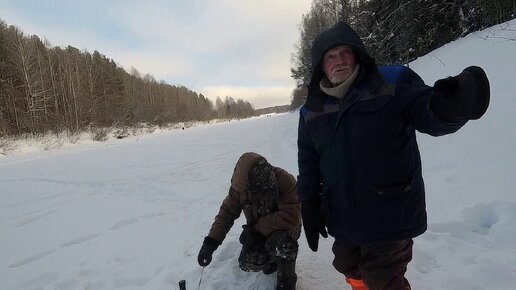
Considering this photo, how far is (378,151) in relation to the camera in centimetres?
152

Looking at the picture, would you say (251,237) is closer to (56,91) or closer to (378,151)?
(378,151)

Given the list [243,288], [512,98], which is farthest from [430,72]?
[243,288]

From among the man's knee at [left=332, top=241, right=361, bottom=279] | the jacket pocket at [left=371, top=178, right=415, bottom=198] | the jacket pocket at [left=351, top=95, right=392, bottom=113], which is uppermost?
the jacket pocket at [left=351, top=95, right=392, bottom=113]

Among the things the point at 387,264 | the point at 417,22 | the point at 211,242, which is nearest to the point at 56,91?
the point at 417,22

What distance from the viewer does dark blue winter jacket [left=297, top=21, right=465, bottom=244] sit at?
149cm

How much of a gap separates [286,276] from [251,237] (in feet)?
1.24

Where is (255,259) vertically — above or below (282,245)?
below

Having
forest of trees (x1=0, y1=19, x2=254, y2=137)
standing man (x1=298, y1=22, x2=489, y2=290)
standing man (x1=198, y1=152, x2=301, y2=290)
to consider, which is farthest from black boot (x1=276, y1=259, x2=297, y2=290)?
forest of trees (x1=0, y1=19, x2=254, y2=137)

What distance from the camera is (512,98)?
5148mm

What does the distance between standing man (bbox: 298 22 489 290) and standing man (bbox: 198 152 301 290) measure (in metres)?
0.72

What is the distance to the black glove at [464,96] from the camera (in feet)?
4.02

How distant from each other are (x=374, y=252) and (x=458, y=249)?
1.32m

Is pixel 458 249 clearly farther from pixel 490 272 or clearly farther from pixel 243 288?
pixel 243 288

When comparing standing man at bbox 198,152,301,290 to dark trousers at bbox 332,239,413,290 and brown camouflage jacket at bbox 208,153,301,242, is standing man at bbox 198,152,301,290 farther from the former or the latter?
dark trousers at bbox 332,239,413,290
